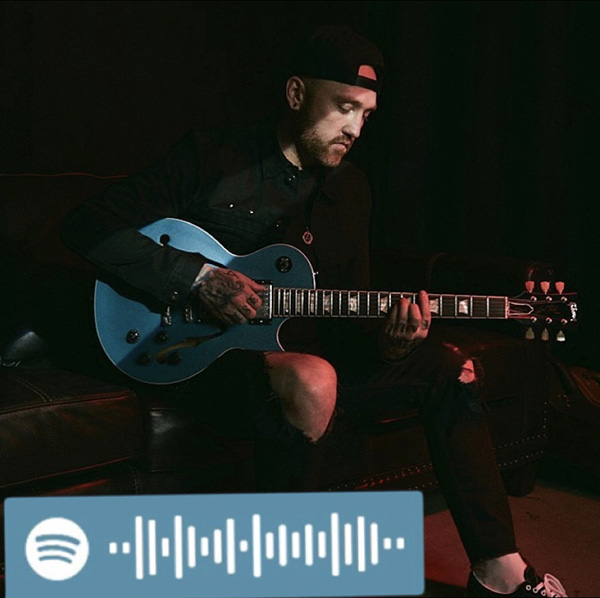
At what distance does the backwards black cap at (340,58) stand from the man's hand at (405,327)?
51cm

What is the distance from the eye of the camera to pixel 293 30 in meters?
3.47

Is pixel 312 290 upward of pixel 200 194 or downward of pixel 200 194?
downward

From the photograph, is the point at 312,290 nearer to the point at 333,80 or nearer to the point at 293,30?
the point at 333,80

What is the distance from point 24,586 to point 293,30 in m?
2.48

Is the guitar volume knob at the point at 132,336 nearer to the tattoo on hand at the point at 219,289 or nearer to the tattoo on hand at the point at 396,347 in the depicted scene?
the tattoo on hand at the point at 219,289

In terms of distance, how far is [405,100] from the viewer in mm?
3391

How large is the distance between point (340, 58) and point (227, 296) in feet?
1.91

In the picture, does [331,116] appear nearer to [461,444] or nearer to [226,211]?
[226,211]

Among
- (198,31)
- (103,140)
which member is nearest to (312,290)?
(103,140)

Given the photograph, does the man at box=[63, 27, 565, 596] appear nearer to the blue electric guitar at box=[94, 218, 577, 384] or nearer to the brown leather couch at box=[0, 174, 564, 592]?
the blue electric guitar at box=[94, 218, 577, 384]

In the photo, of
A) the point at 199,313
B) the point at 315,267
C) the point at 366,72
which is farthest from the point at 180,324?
the point at 366,72

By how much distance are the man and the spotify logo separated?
0.46m

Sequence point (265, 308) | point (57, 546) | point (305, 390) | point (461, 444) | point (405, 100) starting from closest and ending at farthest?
point (57, 546), point (305, 390), point (461, 444), point (265, 308), point (405, 100)

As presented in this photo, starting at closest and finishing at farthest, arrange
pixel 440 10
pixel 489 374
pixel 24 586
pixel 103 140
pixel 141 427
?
pixel 24 586, pixel 141 427, pixel 489 374, pixel 103 140, pixel 440 10
